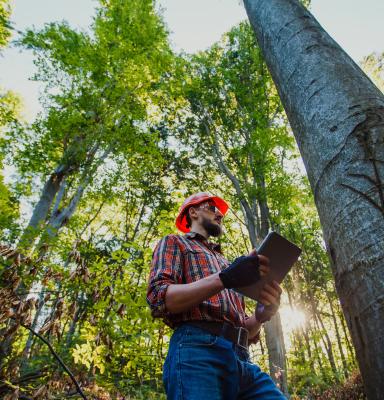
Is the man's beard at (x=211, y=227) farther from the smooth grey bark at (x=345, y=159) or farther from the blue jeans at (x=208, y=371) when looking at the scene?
the smooth grey bark at (x=345, y=159)

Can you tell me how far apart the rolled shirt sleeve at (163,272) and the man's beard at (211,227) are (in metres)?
0.50

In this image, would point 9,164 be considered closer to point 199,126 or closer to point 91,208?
point 199,126

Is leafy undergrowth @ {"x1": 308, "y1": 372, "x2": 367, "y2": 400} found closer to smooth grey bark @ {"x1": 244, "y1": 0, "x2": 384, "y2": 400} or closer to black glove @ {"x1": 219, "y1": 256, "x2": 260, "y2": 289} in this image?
black glove @ {"x1": 219, "y1": 256, "x2": 260, "y2": 289}

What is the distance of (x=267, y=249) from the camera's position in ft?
5.30

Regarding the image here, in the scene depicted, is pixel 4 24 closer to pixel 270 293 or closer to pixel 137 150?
pixel 137 150

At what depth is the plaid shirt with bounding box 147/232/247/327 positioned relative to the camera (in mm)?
1633

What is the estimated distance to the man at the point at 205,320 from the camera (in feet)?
4.70

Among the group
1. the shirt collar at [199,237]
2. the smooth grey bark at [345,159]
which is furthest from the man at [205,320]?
the smooth grey bark at [345,159]

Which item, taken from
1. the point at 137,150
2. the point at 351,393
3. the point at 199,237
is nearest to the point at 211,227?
the point at 199,237

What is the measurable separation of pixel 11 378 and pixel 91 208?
16.8 meters

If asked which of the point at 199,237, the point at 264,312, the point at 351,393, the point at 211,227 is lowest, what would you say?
the point at 351,393

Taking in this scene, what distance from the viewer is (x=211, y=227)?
8.18 feet

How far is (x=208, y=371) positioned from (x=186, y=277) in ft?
1.90

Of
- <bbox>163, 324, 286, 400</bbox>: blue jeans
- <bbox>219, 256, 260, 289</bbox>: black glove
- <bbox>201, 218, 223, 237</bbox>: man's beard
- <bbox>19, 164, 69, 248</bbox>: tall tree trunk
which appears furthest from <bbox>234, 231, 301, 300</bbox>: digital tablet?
<bbox>19, 164, 69, 248</bbox>: tall tree trunk
